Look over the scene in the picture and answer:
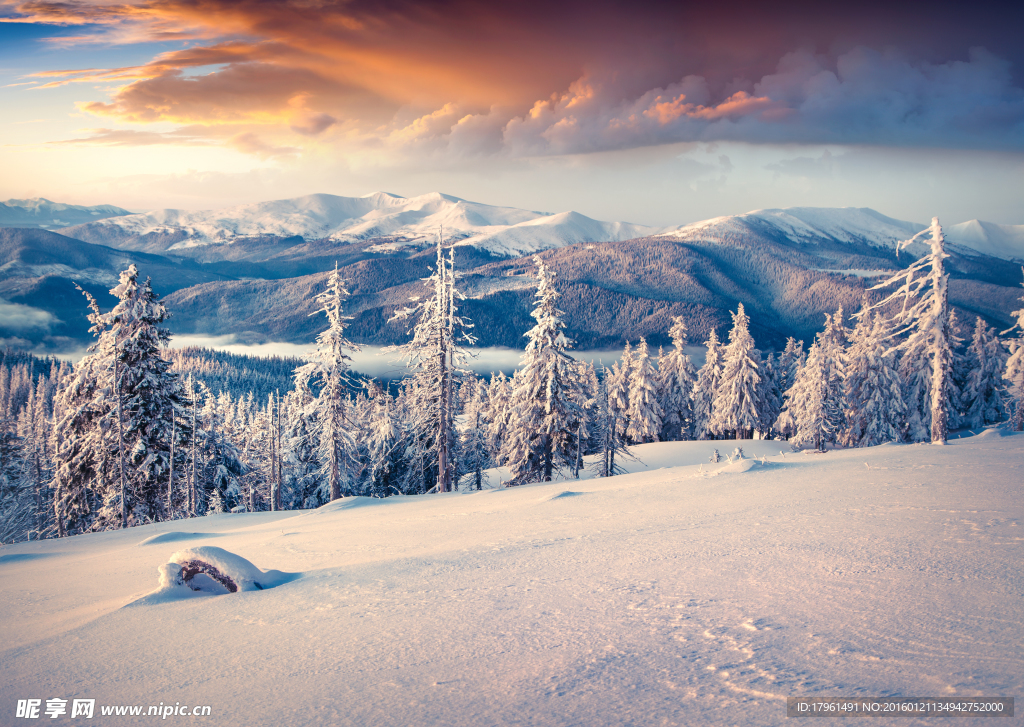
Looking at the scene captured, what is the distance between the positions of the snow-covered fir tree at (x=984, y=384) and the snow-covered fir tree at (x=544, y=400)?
2068 inches

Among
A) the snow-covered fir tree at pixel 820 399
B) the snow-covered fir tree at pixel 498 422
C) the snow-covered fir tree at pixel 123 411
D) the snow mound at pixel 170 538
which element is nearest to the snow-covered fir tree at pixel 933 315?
the snow mound at pixel 170 538

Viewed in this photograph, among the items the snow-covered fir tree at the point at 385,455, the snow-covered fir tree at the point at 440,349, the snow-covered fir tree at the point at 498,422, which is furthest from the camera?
the snow-covered fir tree at the point at 385,455

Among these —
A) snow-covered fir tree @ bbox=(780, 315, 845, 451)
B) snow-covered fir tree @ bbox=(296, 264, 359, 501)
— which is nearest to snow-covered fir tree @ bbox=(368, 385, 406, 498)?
snow-covered fir tree @ bbox=(296, 264, 359, 501)

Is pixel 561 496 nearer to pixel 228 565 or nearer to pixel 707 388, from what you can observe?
pixel 228 565

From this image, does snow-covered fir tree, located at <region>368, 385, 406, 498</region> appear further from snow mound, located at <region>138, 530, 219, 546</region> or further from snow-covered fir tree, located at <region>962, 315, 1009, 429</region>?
snow-covered fir tree, located at <region>962, 315, 1009, 429</region>

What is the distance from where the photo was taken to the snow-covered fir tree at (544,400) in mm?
31703

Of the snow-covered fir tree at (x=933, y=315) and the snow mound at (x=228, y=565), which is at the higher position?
the snow-covered fir tree at (x=933, y=315)

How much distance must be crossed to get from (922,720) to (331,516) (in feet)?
49.3

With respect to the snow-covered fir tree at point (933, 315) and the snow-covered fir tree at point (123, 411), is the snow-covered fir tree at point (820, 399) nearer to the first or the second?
the snow-covered fir tree at point (933, 315)

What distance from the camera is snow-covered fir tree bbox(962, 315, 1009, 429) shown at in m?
59.0

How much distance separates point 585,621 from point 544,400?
89.0 ft

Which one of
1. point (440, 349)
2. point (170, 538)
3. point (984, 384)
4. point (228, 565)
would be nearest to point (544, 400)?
point (440, 349)

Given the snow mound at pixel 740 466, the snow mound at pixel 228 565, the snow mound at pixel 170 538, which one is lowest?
the snow mound at pixel 170 538

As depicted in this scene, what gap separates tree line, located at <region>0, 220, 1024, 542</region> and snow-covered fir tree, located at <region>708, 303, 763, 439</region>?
147 mm
